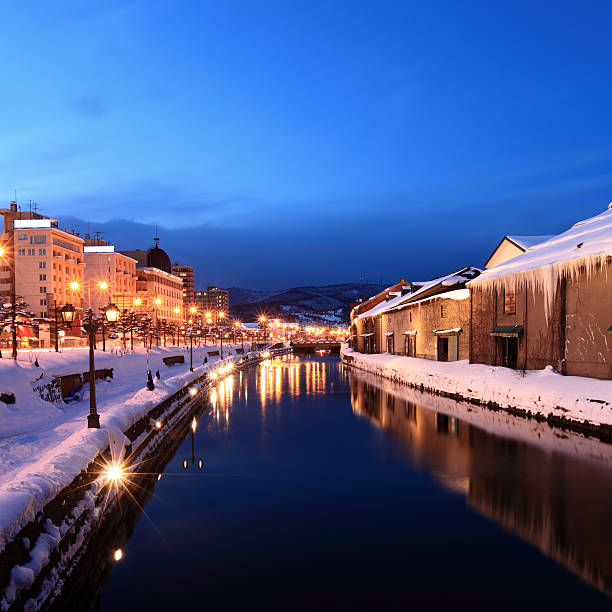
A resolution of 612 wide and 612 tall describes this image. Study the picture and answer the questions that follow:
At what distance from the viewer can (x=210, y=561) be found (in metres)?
8.57

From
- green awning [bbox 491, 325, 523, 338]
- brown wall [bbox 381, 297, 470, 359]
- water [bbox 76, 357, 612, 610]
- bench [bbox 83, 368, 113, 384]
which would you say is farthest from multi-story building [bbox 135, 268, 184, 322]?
water [bbox 76, 357, 612, 610]

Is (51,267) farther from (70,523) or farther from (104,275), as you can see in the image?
(70,523)

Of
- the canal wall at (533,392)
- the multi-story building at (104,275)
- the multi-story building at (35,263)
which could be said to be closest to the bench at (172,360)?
the canal wall at (533,392)

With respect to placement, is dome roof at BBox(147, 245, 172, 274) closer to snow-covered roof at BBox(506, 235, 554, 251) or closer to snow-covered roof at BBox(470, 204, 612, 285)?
snow-covered roof at BBox(506, 235, 554, 251)

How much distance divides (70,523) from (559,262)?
23.4 meters

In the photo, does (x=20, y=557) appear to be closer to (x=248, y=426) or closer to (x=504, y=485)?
(x=504, y=485)

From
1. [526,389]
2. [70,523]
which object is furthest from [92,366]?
[526,389]

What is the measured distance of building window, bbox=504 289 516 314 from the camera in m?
27.9

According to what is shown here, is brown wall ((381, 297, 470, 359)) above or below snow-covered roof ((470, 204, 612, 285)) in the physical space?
below

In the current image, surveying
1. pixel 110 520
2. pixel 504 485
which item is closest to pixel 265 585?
pixel 110 520

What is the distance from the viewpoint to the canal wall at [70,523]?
622 cm

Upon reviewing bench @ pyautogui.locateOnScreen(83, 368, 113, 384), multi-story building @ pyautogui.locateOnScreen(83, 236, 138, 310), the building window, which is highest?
multi-story building @ pyautogui.locateOnScreen(83, 236, 138, 310)

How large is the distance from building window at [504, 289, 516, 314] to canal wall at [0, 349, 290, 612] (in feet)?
70.5

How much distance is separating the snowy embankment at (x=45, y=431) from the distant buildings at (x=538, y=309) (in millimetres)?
19741
